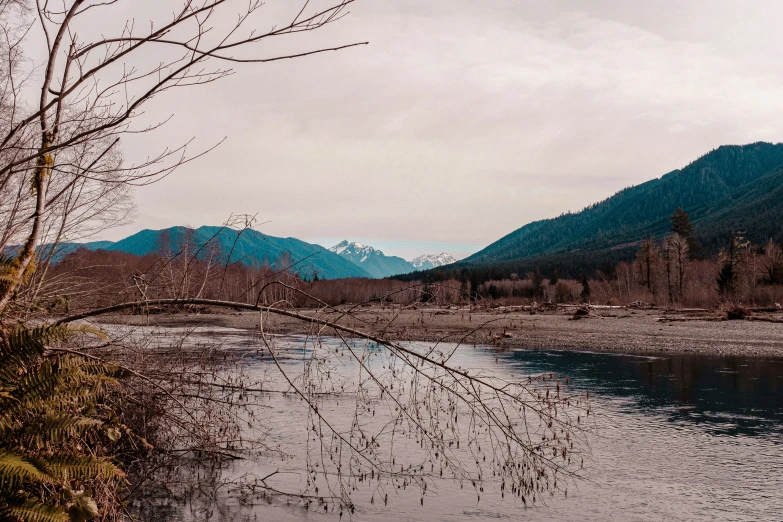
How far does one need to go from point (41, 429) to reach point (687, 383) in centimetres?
1985

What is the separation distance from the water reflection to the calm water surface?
44 mm

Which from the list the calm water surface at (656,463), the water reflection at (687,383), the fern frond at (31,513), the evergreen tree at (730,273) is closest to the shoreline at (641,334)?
the water reflection at (687,383)

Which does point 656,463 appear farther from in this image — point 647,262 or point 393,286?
point 647,262

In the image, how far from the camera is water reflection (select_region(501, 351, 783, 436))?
49.0ft

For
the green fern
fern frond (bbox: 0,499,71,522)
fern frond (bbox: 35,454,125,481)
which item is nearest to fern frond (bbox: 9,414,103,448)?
the green fern

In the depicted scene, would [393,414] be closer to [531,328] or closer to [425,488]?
[425,488]

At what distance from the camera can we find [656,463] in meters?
11.3

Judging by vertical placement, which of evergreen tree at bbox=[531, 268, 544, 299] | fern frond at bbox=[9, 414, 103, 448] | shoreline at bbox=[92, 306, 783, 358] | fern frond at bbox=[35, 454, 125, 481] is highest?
evergreen tree at bbox=[531, 268, 544, 299]

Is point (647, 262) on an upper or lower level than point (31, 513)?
upper

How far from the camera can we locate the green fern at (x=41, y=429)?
4.73 m

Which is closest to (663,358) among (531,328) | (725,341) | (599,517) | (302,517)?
(725,341)

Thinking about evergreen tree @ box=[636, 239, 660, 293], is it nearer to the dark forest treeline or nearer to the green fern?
the dark forest treeline

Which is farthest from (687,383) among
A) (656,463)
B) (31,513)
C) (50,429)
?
(31,513)

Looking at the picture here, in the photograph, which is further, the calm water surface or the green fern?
the calm water surface
